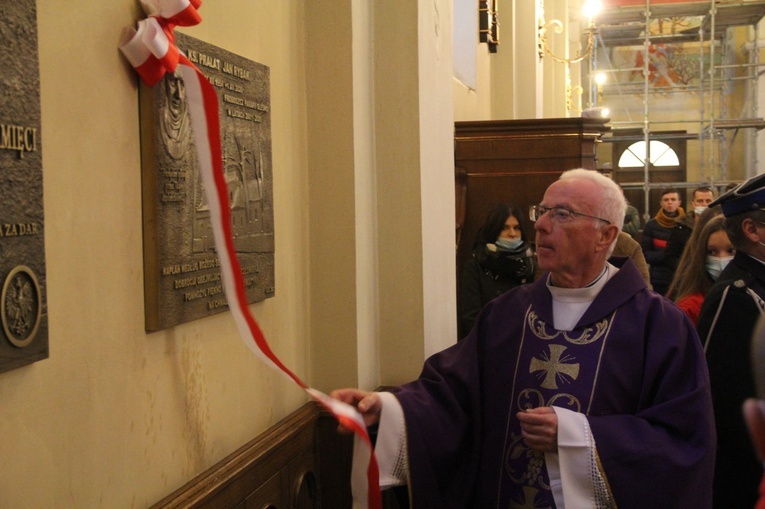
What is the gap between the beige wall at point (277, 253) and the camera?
205 centimetres

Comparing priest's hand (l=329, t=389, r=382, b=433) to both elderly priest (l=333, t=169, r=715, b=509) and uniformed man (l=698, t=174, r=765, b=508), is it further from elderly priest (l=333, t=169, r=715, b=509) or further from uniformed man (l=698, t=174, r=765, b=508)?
uniformed man (l=698, t=174, r=765, b=508)

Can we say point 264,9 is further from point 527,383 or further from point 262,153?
→ point 527,383

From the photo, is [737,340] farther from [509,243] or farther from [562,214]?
[509,243]

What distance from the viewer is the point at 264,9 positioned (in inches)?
128

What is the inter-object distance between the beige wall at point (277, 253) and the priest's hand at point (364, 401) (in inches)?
15.8

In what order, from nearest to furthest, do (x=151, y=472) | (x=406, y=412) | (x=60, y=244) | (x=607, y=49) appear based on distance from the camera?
(x=60, y=244) → (x=151, y=472) → (x=406, y=412) → (x=607, y=49)

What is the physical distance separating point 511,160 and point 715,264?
3.19 meters

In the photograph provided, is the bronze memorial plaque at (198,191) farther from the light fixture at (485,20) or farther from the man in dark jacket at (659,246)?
the light fixture at (485,20)

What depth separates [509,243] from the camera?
5844mm

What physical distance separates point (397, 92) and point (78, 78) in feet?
6.60

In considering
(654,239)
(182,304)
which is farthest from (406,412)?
(654,239)


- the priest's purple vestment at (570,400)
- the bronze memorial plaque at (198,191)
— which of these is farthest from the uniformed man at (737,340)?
the bronze memorial plaque at (198,191)

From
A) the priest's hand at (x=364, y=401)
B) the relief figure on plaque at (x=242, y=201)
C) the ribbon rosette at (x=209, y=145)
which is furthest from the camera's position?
the priest's hand at (x=364, y=401)

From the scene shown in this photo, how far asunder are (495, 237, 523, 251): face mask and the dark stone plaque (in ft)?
13.7
